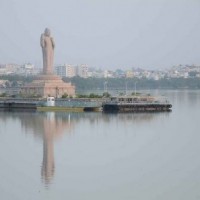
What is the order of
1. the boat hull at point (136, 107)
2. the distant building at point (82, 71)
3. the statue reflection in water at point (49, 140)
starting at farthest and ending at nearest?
the distant building at point (82, 71), the boat hull at point (136, 107), the statue reflection in water at point (49, 140)

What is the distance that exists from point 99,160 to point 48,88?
777 inches

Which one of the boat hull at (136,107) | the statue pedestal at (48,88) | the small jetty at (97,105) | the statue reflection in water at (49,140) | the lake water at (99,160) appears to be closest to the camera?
the lake water at (99,160)

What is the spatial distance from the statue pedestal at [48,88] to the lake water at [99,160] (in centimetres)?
1129

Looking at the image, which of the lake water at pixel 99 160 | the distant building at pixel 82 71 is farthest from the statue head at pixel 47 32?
the distant building at pixel 82 71

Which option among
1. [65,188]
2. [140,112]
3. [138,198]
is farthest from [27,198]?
[140,112]

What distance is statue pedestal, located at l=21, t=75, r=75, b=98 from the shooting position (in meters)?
33.0

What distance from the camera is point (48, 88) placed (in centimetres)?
3312

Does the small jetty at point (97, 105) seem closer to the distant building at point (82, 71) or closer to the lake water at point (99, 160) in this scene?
the lake water at point (99, 160)

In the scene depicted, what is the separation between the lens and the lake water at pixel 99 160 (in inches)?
430

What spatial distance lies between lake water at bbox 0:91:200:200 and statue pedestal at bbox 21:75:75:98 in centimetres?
1129

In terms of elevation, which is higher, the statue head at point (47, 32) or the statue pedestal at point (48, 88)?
the statue head at point (47, 32)

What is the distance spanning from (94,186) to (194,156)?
3.50m

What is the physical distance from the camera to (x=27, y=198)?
411 inches

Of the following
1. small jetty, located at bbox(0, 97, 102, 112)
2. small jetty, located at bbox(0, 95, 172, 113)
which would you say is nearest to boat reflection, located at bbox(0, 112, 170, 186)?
small jetty, located at bbox(0, 97, 102, 112)
